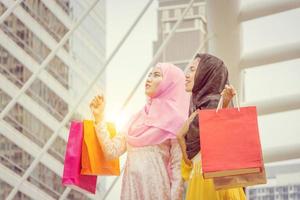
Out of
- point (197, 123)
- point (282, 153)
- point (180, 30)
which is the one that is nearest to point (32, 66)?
point (180, 30)

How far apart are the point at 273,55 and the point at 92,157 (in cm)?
72

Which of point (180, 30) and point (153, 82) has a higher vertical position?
point (180, 30)

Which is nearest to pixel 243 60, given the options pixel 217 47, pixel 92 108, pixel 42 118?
pixel 217 47

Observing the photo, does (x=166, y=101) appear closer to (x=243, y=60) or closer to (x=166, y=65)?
(x=166, y=65)

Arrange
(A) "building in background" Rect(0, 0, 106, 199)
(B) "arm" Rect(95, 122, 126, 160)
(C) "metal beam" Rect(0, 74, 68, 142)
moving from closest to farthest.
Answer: (B) "arm" Rect(95, 122, 126, 160)
(C) "metal beam" Rect(0, 74, 68, 142)
(A) "building in background" Rect(0, 0, 106, 199)

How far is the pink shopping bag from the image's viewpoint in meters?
1.93

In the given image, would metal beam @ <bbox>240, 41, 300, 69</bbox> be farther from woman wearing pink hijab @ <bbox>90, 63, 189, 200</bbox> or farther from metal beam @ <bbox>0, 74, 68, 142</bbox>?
metal beam @ <bbox>0, 74, 68, 142</bbox>

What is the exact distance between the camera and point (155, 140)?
1.94 metres

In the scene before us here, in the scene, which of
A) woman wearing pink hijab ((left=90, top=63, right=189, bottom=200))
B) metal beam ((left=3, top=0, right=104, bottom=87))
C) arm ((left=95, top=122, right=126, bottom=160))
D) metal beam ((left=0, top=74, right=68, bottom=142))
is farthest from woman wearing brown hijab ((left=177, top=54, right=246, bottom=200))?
metal beam ((left=3, top=0, right=104, bottom=87))

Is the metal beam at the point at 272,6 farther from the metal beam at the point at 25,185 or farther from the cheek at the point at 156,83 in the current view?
the metal beam at the point at 25,185

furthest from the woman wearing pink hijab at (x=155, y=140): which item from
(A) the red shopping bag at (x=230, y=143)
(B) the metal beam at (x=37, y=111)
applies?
(B) the metal beam at (x=37, y=111)

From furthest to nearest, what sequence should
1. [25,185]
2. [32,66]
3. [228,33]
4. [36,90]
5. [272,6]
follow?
[36,90] < [32,66] < [25,185] < [228,33] < [272,6]

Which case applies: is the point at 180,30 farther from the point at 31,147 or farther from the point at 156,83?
the point at 156,83

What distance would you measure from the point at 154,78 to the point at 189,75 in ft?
0.49
